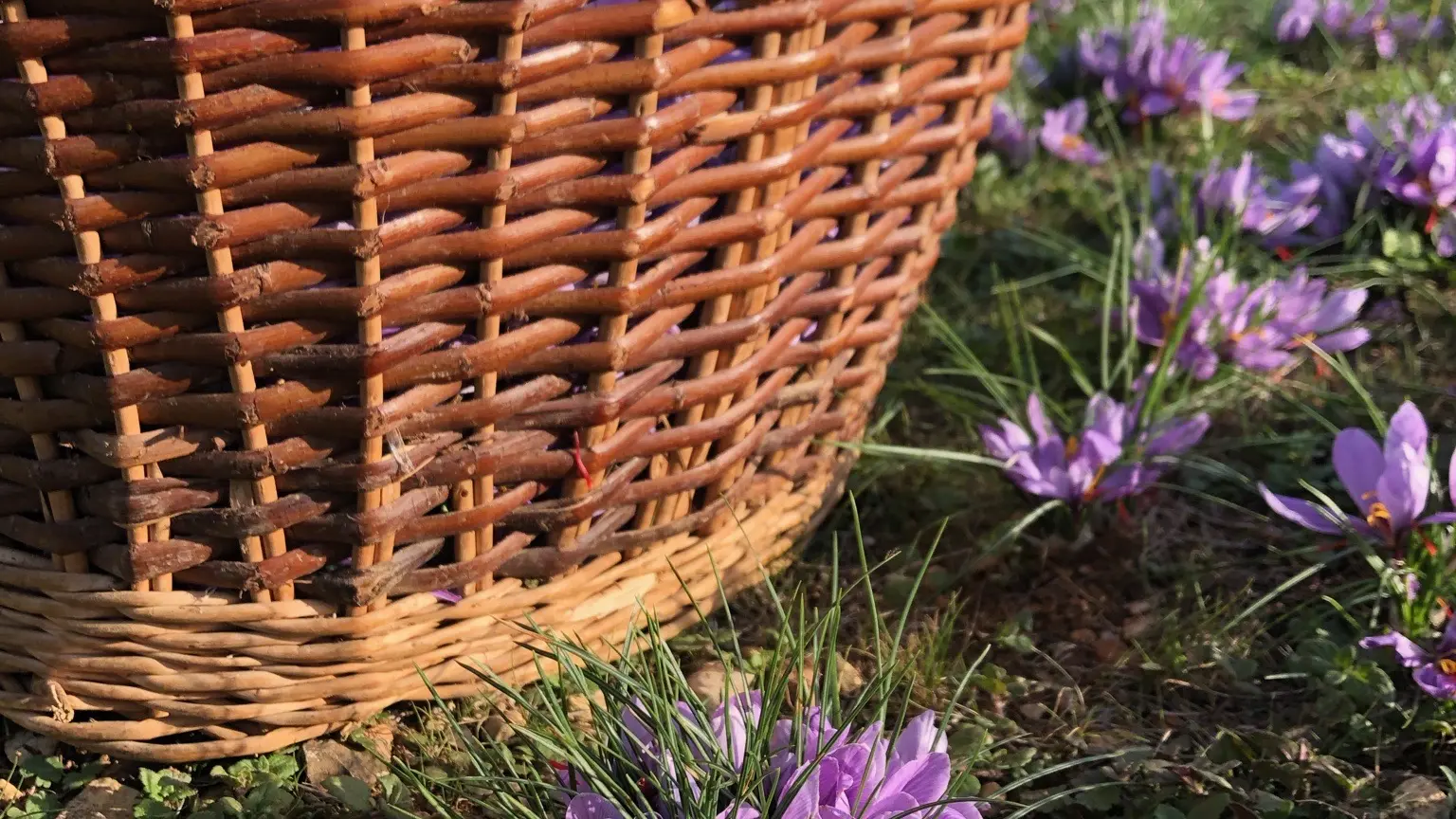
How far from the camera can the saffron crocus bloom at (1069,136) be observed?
2715mm

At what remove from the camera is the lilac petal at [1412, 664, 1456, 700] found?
1441 millimetres

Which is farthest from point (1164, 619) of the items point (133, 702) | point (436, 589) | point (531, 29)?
point (133, 702)

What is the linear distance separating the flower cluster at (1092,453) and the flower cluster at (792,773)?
581 mm

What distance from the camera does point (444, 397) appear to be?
126 cm

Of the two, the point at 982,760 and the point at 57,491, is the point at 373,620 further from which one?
the point at 982,760

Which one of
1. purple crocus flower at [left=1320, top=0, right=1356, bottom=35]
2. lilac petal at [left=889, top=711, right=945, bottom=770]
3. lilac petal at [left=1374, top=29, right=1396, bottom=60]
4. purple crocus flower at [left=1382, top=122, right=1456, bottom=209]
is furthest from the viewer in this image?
purple crocus flower at [left=1320, top=0, right=1356, bottom=35]

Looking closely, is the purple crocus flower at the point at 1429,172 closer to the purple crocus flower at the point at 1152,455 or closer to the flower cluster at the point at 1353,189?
the flower cluster at the point at 1353,189

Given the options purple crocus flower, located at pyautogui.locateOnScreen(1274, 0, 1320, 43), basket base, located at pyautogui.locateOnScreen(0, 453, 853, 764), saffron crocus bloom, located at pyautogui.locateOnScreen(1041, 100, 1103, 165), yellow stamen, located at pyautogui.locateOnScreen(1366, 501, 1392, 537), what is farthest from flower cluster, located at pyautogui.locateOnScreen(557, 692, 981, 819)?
purple crocus flower, located at pyautogui.locateOnScreen(1274, 0, 1320, 43)

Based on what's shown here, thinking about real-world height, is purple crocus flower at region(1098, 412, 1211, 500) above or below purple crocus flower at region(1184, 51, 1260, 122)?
below

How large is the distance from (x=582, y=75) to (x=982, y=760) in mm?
834

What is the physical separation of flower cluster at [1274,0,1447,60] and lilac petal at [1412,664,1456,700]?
7.14 feet

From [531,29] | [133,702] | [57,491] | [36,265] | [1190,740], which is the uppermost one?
[531,29]

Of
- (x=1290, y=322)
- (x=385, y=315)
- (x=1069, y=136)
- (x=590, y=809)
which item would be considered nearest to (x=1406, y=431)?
(x=1290, y=322)

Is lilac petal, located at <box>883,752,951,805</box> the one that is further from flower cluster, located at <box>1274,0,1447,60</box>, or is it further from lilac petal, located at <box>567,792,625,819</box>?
flower cluster, located at <box>1274,0,1447,60</box>
